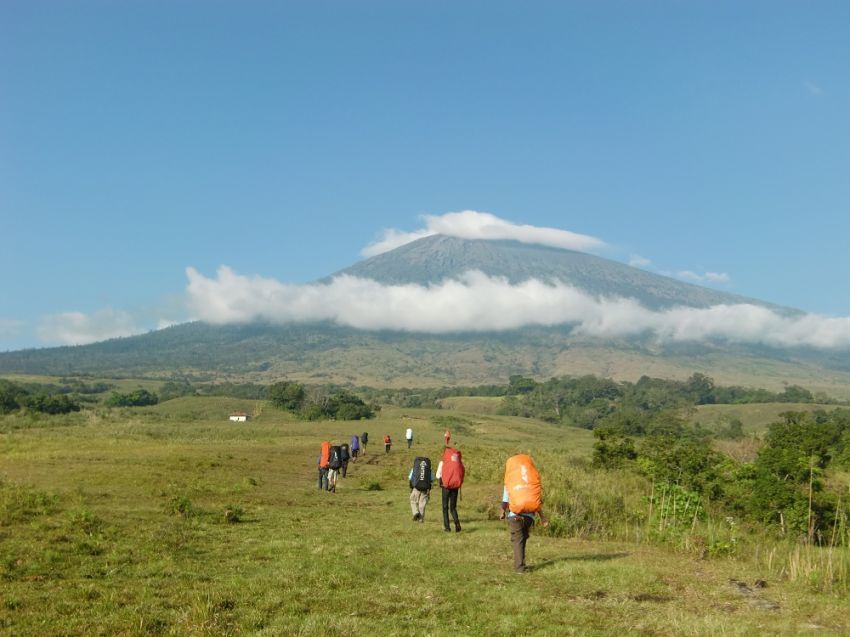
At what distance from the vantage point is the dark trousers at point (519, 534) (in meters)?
10.1

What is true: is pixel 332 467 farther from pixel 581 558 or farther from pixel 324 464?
pixel 581 558

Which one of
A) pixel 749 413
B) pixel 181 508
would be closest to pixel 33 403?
pixel 181 508

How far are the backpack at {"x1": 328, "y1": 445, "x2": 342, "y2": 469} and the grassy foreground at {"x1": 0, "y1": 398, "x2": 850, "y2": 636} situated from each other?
2.08 metres

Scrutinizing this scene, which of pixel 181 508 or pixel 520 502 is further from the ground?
pixel 520 502

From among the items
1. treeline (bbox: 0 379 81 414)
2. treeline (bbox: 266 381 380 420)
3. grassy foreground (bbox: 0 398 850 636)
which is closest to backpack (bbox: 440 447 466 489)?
grassy foreground (bbox: 0 398 850 636)

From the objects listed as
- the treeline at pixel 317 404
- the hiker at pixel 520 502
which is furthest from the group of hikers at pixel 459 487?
the treeline at pixel 317 404

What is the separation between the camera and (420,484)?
16.0 metres

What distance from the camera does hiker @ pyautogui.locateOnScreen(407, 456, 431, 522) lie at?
52.4 feet

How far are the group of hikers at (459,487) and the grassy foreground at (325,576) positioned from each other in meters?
0.49

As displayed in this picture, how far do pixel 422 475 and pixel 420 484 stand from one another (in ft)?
0.78

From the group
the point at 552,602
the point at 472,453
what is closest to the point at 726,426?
the point at 472,453

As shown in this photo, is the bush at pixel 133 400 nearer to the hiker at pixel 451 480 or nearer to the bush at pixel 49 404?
the bush at pixel 49 404

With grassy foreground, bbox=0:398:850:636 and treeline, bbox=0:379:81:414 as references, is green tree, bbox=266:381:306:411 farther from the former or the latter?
grassy foreground, bbox=0:398:850:636

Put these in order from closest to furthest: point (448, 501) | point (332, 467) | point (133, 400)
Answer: point (448, 501) < point (332, 467) < point (133, 400)
